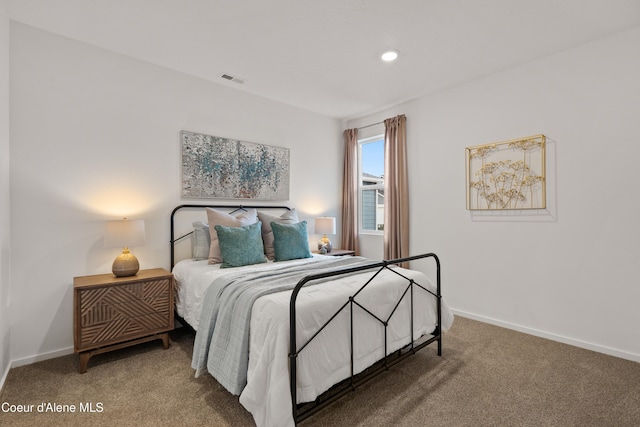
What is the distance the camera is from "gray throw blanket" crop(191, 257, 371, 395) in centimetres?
179

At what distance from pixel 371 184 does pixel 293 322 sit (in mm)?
3486

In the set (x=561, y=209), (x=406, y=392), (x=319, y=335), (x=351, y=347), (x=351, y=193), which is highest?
(x=351, y=193)

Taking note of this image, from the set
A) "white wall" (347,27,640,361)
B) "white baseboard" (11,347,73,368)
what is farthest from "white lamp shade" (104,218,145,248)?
"white wall" (347,27,640,361)

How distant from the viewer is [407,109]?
13.5 ft

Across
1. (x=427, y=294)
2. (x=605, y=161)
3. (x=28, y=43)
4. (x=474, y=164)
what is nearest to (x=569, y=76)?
(x=605, y=161)

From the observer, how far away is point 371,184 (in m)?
4.81

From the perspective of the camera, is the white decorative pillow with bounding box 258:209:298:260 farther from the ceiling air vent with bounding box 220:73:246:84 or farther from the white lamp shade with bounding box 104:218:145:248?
the ceiling air vent with bounding box 220:73:246:84

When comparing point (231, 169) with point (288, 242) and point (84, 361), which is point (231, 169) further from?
point (84, 361)

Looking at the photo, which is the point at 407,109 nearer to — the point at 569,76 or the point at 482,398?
the point at 569,76

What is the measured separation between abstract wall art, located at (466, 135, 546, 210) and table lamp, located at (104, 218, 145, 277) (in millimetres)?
3332

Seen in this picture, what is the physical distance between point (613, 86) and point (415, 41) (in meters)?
1.69

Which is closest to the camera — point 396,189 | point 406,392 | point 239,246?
point 406,392

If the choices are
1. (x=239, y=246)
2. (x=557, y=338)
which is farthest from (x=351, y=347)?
(x=557, y=338)

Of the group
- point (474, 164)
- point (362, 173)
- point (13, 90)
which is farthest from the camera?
point (362, 173)
